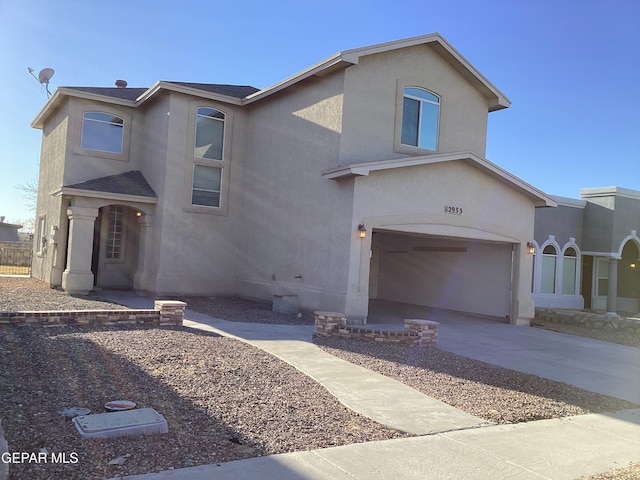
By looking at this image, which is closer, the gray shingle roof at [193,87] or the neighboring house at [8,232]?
the gray shingle roof at [193,87]

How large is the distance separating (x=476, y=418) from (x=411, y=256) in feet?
46.9

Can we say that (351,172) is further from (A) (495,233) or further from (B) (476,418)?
(B) (476,418)

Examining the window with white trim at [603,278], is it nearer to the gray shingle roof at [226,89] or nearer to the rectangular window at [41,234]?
the gray shingle roof at [226,89]

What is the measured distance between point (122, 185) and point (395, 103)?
871 cm

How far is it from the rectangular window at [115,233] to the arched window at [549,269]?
52.1 ft

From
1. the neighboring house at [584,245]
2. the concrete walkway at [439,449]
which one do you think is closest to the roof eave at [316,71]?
the concrete walkway at [439,449]

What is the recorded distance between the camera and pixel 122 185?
1741 centimetres

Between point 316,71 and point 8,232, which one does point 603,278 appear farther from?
point 8,232

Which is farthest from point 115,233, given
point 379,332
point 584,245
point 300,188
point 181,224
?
point 584,245

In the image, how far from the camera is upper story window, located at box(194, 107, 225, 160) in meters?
17.7

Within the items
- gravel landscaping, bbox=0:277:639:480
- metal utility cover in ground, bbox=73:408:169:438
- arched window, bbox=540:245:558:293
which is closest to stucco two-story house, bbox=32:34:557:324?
gravel landscaping, bbox=0:277:639:480

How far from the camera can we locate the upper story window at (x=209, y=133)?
17703 mm

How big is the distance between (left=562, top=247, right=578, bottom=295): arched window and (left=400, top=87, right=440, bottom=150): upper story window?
10052 millimetres

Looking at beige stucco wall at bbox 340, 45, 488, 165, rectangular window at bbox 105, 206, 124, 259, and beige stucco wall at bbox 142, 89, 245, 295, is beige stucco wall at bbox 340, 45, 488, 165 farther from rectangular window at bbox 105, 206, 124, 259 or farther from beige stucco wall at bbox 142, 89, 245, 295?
rectangular window at bbox 105, 206, 124, 259
